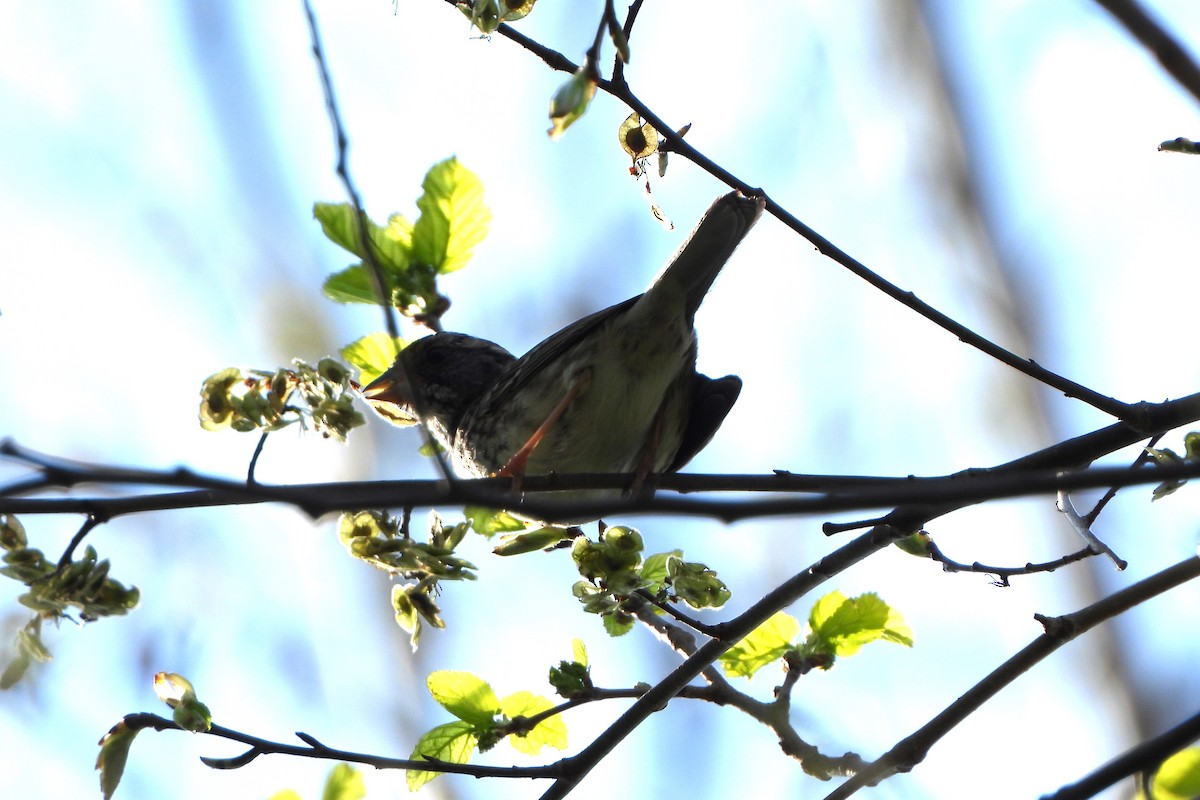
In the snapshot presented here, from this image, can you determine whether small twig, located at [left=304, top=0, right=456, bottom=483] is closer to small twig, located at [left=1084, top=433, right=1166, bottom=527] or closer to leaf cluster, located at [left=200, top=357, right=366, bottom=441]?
leaf cluster, located at [left=200, top=357, right=366, bottom=441]

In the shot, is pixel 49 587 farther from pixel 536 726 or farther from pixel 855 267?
pixel 855 267

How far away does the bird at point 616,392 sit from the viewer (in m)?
4.12

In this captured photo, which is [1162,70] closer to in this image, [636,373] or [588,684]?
[588,684]

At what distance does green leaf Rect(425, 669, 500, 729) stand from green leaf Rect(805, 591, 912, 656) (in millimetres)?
989

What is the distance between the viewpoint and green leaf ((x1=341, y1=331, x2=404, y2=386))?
12.1ft

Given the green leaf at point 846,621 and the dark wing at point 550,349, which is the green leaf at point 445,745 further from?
the dark wing at point 550,349

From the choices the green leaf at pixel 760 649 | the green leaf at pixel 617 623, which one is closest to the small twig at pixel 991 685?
the green leaf at pixel 760 649

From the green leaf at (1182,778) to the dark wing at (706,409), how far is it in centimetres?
239

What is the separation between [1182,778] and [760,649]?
1.24m

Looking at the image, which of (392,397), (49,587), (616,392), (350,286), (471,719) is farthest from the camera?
(392,397)

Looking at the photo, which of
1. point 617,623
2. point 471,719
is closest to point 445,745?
point 471,719

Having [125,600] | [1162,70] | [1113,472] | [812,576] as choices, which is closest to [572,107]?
[1162,70]

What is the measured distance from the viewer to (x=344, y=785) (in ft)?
10.2

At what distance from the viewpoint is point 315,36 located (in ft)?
7.79
